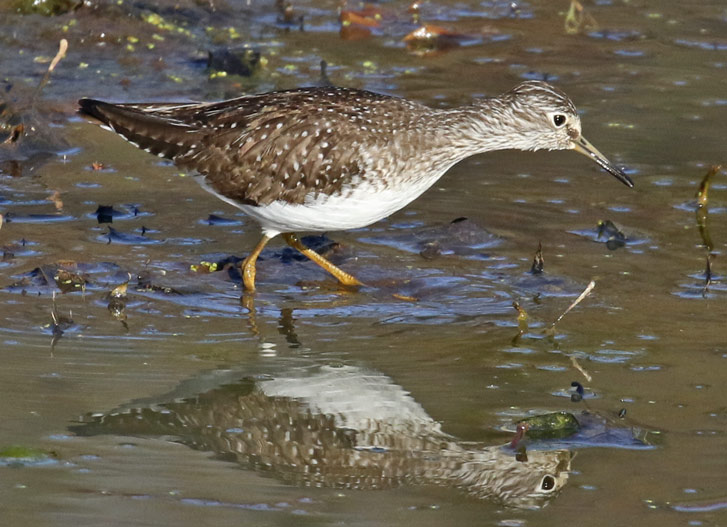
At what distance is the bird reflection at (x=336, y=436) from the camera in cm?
555

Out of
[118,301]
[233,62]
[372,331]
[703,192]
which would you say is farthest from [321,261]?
[233,62]

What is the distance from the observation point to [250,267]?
8086 millimetres

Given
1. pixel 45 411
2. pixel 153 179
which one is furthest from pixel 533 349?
pixel 153 179

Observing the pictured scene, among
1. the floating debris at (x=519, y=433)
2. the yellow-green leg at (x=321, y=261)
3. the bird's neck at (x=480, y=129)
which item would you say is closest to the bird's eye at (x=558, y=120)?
the bird's neck at (x=480, y=129)

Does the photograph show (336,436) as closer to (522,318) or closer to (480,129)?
(522,318)

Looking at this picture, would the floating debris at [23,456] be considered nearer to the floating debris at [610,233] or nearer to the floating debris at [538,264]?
the floating debris at [538,264]

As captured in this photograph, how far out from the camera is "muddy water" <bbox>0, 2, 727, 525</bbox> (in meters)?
5.43

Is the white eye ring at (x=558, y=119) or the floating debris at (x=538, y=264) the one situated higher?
the white eye ring at (x=558, y=119)

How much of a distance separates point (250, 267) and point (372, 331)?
1.19 meters

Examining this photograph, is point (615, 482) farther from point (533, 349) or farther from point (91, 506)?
point (91, 506)

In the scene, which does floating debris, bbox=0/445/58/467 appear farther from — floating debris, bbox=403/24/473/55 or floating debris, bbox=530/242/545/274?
floating debris, bbox=403/24/473/55

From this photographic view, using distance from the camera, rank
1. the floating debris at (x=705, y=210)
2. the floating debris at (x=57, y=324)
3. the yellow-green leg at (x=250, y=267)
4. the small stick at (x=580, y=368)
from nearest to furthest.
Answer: the small stick at (x=580, y=368) → the floating debris at (x=57, y=324) → the yellow-green leg at (x=250, y=267) → the floating debris at (x=705, y=210)

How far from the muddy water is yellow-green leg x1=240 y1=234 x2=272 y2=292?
93mm

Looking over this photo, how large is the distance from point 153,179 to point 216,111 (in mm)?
1716
